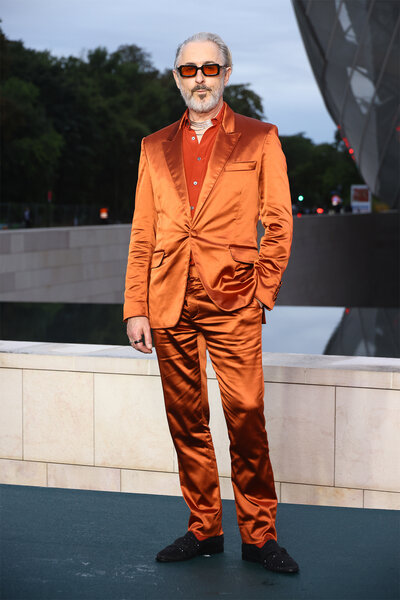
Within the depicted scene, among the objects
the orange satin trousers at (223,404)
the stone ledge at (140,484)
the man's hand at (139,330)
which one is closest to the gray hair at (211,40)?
the orange satin trousers at (223,404)

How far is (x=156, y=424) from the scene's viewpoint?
17.4ft

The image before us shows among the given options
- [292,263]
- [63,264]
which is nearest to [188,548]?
[63,264]

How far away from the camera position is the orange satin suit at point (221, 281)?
3818mm

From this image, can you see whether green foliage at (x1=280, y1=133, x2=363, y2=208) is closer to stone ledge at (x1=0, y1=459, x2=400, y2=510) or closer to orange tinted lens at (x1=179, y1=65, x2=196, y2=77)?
stone ledge at (x1=0, y1=459, x2=400, y2=510)

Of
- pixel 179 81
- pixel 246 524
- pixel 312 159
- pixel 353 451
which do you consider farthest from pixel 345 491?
pixel 312 159

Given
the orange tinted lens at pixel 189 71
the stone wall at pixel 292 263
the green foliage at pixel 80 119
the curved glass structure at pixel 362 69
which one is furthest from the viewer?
the green foliage at pixel 80 119

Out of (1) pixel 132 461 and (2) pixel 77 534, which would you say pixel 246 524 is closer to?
(2) pixel 77 534

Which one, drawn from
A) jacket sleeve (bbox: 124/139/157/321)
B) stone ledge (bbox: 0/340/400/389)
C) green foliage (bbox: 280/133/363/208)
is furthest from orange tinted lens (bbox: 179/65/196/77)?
green foliage (bbox: 280/133/363/208)

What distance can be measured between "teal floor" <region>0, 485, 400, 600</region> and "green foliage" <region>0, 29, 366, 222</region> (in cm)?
4050

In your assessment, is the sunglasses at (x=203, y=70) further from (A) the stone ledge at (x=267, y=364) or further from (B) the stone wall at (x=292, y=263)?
(B) the stone wall at (x=292, y=263)

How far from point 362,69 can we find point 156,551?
28.4m

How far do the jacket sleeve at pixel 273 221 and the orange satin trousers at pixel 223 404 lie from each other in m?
0.14

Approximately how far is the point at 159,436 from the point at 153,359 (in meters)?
0.48

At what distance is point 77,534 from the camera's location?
14.8ft
